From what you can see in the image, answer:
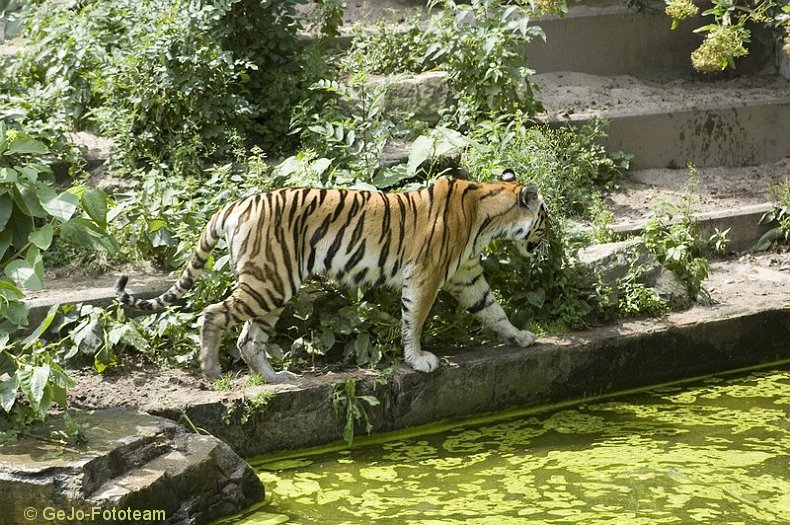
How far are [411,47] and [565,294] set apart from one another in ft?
11.3

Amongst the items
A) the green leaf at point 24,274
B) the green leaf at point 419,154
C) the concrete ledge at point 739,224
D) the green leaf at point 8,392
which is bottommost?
the green leaf at point 8,392

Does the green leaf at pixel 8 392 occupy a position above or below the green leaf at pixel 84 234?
below

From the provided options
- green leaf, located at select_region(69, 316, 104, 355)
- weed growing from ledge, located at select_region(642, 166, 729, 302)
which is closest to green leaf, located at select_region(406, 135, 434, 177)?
weed growing from ledge, located at select_region(642, 166, 729, 302)

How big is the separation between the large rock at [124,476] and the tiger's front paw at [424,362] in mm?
1391

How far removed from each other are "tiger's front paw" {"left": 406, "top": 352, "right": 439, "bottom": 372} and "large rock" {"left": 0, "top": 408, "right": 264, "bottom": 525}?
54.8 inches

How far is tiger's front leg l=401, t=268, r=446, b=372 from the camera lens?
7.22 m

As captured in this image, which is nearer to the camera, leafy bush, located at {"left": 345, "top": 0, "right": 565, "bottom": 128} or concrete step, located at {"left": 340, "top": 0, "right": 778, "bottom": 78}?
leafy bush, located at {"left": 345, "top": 0, "right": 565, "bottom": 128}

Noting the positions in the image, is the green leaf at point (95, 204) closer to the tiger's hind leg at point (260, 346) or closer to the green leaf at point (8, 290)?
the green leaf at point (8, 290)

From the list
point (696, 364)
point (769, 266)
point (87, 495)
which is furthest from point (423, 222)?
point (769, 266)

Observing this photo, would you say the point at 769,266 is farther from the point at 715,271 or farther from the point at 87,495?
the point at 87,495

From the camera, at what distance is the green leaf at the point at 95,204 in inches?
241

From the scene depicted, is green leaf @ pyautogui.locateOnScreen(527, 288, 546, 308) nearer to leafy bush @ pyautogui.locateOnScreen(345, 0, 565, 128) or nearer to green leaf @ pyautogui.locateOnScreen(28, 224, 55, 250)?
leafy bush @ pyautogui.locateOnScreen(345, 0, 565, 128)

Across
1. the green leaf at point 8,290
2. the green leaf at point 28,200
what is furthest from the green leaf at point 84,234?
the green leaf at point 8,290

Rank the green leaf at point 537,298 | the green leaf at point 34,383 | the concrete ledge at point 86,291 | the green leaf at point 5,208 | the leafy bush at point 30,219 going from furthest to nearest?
1. the green leaf at point 537,298
2. the concrete ledge at point 86,291
3. the green leaf at point 5,208
4. the leafy bush at point 30,219
5. the green leaf at point 34,383
